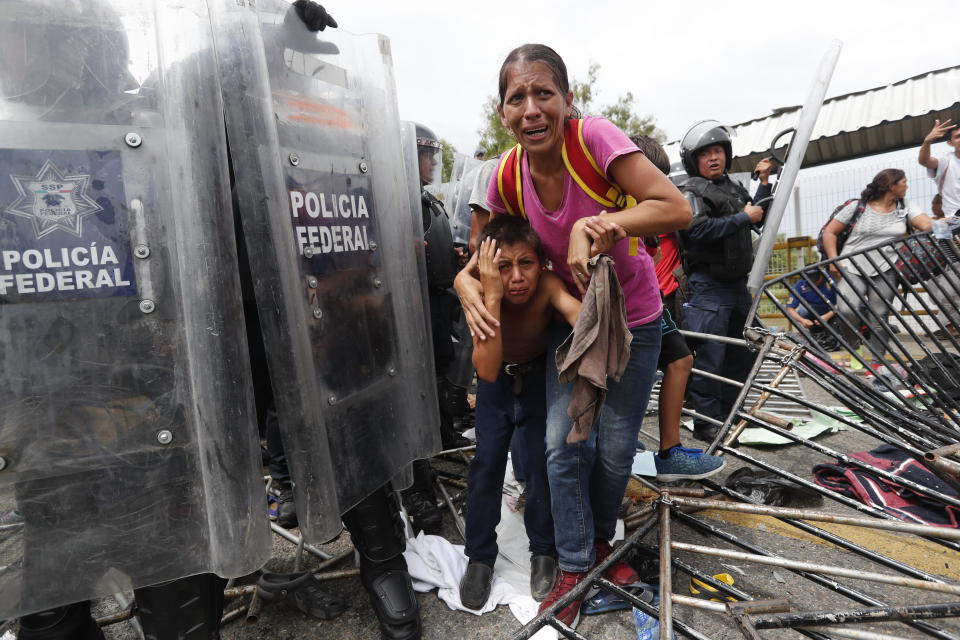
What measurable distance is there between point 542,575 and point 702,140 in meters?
2.60

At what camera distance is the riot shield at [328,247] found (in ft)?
4.27

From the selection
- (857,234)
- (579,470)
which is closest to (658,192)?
(579,470)

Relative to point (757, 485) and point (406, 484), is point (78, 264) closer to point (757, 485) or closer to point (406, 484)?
point (406, 484)

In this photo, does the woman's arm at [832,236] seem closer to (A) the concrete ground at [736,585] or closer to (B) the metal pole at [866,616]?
(A) the concrete ground at [736,585]

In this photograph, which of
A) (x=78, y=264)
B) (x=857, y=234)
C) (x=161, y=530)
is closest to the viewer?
(x=78, y=264)

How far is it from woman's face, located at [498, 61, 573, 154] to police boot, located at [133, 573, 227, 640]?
148cm

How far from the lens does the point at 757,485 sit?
8.52ft

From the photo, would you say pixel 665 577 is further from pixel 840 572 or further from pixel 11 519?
pixel 11 519

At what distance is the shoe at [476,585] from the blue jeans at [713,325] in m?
1.93

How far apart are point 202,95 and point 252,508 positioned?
3.03ft

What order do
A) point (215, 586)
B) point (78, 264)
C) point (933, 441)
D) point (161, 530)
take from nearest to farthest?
point (78, 264)
point (161, 530)
point (215, 586)
point (933, 441)

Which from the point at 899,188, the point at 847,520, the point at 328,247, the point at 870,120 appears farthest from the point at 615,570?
the point at 870,120

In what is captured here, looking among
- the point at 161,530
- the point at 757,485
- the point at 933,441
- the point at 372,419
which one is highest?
the point at 372,419

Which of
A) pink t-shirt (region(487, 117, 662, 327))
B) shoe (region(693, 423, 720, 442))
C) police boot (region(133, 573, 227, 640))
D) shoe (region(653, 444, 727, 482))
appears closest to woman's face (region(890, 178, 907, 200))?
shoe (region(693, 423, 720, 442))
